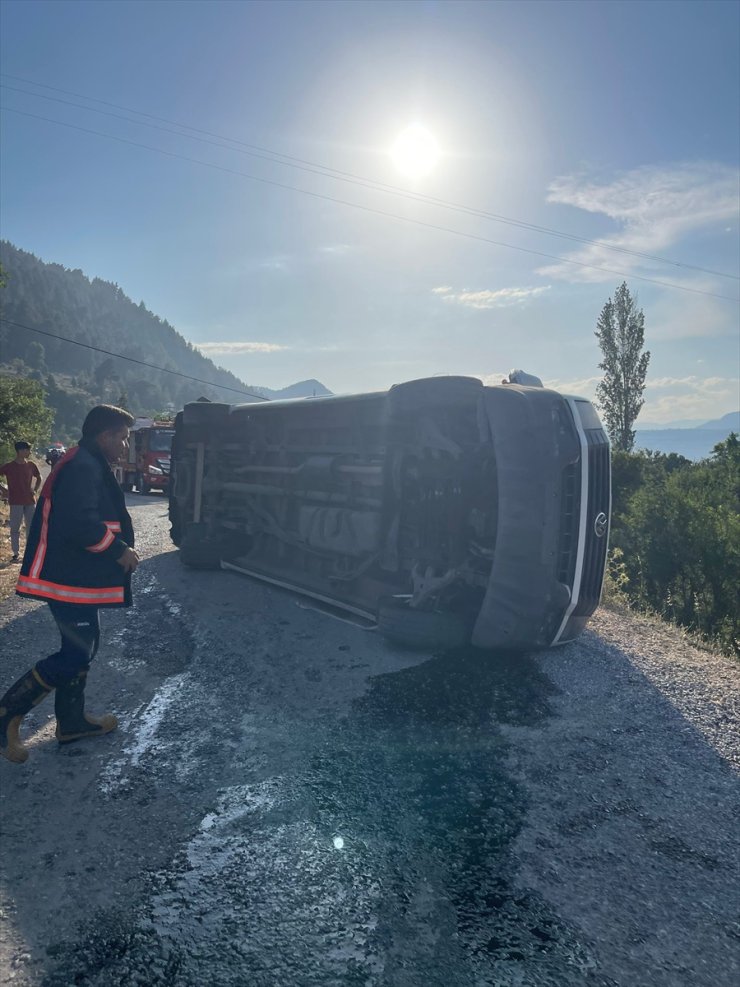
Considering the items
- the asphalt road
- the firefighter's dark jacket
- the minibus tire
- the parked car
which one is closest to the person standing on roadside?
the firefighter's dark jacket

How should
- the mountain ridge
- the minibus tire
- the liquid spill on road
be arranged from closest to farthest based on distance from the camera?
the liquid spill on road → the minibus tire → the mountain ridge

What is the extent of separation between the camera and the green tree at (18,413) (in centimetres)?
1697

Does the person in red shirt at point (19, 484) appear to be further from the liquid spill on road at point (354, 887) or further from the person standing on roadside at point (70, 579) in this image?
the liquid spill on road at point (354, 887)

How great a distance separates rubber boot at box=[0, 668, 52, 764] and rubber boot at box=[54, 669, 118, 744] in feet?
0.39

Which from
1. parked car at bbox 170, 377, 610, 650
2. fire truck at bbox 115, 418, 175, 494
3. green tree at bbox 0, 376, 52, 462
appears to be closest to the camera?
parked car at bbox 170, 377, 610, 650

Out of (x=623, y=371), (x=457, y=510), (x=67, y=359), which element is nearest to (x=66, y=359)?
(x=67, y=359)

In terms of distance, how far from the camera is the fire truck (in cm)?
2155

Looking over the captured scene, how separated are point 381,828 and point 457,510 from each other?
9.32ft

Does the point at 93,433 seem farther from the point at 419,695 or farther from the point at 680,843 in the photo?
the point at 680,843

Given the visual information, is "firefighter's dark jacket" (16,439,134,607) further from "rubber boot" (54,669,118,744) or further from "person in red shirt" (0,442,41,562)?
"person in red shirt" (0,442,41,562)

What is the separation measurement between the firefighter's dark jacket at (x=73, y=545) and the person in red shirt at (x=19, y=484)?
250 inches

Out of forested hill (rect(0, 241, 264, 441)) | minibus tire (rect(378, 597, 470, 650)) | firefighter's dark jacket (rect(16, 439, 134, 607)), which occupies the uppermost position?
forested hill (rect(0, 241, 264, 441))

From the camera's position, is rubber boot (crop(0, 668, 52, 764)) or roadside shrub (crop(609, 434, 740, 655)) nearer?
rubber boot (crop(0, 668, 52, 764))

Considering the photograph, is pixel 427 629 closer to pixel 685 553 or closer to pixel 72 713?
pixel 72 713
